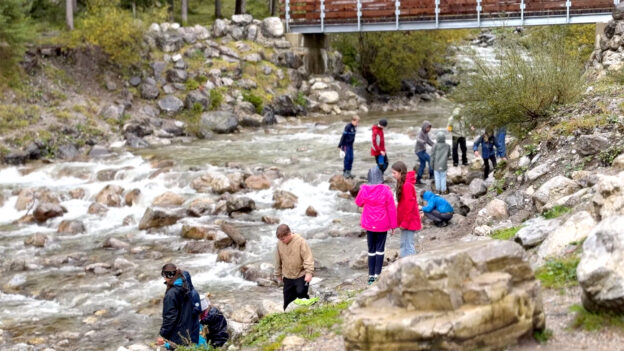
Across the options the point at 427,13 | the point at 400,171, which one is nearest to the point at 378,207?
the point at 400,171

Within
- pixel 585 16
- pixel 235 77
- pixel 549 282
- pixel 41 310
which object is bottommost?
pixel 41 310

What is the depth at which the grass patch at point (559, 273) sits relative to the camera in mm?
7348

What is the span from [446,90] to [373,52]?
6.31 m

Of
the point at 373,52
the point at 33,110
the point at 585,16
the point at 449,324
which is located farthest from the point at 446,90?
the point at 449,324

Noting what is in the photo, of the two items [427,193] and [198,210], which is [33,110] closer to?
[198,210]

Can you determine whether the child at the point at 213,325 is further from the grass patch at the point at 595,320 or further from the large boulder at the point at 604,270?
the large boulder at the point at 604,270

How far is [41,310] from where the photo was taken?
1266 cm

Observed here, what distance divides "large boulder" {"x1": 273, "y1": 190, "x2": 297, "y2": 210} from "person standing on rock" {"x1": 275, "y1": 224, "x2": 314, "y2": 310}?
28.8 ft

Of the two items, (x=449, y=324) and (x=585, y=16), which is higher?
(x=585, y=16)

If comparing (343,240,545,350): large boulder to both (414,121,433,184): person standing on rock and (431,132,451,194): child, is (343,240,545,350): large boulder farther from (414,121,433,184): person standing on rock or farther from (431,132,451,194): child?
(414,121,433,184): person standing on rock

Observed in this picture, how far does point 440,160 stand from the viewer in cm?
1738

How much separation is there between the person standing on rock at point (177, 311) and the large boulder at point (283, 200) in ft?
33.2

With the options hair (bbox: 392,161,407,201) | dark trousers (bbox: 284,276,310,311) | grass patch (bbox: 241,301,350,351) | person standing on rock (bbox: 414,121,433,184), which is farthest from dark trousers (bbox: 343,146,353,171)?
grass patch (bbox: 241,301,350,351)

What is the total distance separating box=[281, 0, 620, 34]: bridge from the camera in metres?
30.6
